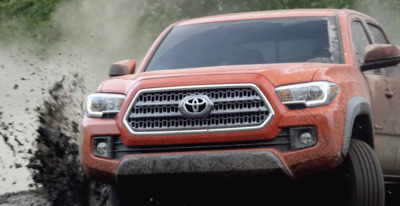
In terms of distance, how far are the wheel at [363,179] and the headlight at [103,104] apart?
1.59 meters

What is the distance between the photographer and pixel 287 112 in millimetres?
7590

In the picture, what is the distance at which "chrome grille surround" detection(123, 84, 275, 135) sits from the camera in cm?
761

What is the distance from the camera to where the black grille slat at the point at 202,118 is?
25.0ft

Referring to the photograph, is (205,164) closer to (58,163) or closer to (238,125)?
(238,125)

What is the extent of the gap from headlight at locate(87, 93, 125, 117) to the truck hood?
0.18ft

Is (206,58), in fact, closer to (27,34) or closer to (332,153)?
(332,153)

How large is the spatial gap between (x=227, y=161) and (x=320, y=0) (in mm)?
13048

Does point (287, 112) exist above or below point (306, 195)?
above

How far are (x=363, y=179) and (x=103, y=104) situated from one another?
6.04 ft

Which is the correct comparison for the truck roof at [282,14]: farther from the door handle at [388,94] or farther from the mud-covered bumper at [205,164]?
the mud-covered bumper at [205,164]

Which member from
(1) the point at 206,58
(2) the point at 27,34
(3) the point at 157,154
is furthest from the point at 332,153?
(2) the point at 27,34

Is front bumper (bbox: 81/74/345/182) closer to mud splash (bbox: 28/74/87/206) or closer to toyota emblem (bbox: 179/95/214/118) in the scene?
toyota emblem (bbox: 179/95/214/118)

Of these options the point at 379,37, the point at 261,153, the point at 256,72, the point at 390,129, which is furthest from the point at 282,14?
the point at 261,153

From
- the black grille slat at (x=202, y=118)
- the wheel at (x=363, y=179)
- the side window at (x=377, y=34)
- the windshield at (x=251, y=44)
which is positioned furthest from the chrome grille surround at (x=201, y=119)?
the side window at (x=377, y=34)
